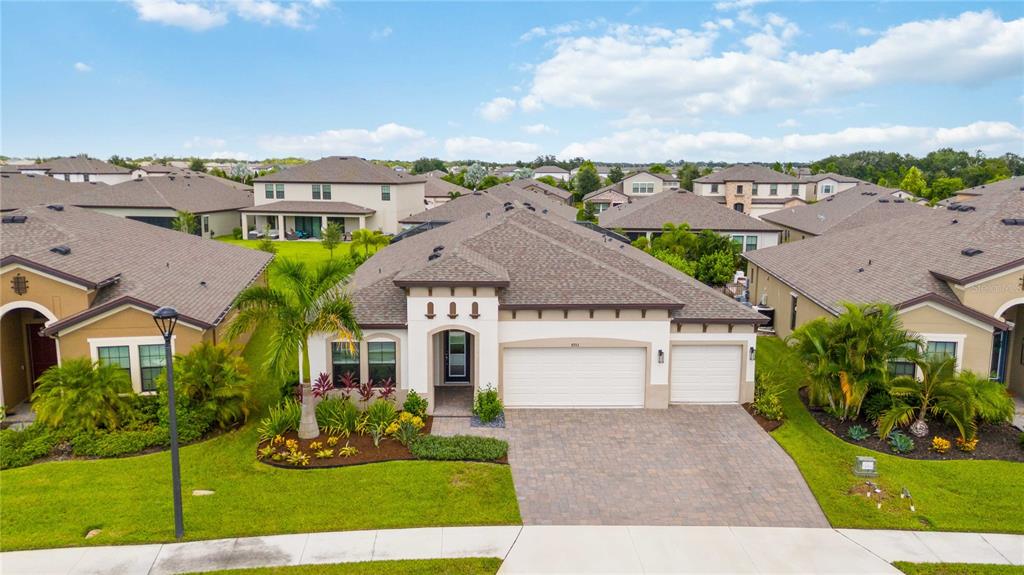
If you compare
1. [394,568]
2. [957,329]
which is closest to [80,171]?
[394,568]

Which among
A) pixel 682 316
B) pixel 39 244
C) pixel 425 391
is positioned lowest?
pixel 425 391

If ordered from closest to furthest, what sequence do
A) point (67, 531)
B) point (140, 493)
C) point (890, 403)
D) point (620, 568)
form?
point (620, 568), point (67, 531), point (140, 493), point (890, 403)

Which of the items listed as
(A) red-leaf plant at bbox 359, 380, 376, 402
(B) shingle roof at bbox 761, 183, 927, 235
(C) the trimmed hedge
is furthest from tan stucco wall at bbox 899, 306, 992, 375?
(B) shingle roof at bbox 761, 183, 927, 235

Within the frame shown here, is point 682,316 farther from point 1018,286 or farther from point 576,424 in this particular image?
point 1018,286

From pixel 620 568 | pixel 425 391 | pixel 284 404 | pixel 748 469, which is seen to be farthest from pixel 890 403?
pixel 284 404

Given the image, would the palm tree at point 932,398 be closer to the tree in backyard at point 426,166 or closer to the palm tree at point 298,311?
the palm tree at point 298,311
